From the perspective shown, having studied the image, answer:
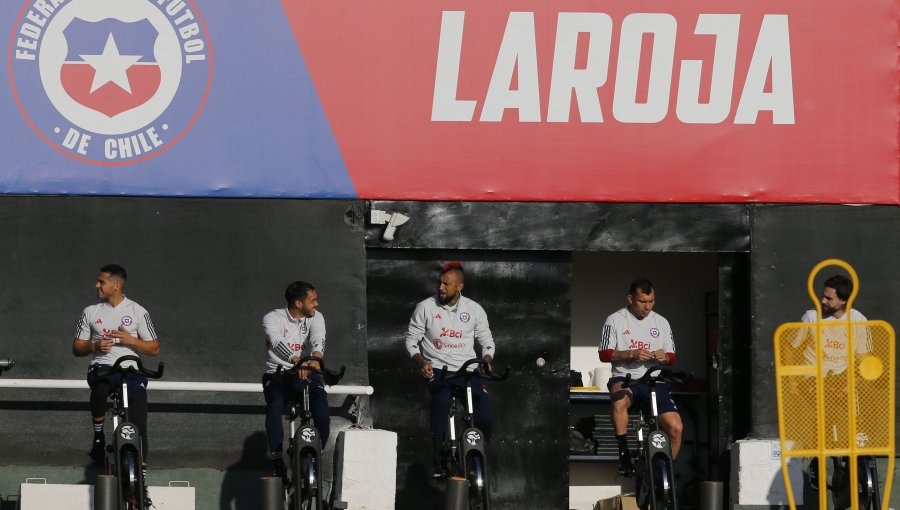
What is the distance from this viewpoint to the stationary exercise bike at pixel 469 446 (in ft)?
35.6

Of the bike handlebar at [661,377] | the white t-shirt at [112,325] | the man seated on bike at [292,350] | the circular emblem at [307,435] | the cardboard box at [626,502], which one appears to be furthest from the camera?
the cardboard box at [626,502]

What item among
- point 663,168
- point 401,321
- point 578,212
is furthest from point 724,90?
point 401,321

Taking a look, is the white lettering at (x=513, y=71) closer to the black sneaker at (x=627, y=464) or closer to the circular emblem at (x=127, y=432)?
the black sneaker at (x=627, y=464)

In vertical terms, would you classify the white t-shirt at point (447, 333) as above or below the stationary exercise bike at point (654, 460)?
above

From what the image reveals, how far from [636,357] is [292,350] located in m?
2.79

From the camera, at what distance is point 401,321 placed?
12.6 m

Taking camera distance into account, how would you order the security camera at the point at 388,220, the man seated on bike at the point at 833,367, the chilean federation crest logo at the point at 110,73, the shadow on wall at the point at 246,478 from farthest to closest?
the chilean federation crest logo at the point at 110,73 → the security camera at the point at 388,220 → the shadow on wall at the point at 246,478 → the man seated on bike at the point at 833,367

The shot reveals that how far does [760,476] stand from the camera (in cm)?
1195

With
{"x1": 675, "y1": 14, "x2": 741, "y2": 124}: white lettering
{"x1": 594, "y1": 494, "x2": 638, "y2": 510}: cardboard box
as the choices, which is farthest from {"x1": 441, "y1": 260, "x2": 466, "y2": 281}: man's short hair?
{"x1": 594, "y1": 494, "x2": 638, "y2": 510}: cardboard box

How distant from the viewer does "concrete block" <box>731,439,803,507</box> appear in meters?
11.9

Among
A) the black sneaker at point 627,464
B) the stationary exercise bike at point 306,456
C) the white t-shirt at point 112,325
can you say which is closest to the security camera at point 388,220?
the stationary exercise bike at point 306,456

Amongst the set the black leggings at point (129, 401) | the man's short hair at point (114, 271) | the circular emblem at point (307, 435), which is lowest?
the circular emblem at point (307, 435)

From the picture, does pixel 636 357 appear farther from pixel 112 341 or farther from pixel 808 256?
pixel 112 341

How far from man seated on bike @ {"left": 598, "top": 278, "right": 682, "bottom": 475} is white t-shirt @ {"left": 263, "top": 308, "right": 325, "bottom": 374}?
7.63 feet
